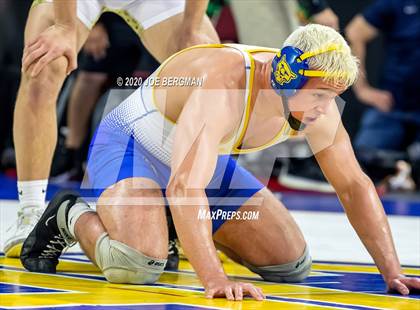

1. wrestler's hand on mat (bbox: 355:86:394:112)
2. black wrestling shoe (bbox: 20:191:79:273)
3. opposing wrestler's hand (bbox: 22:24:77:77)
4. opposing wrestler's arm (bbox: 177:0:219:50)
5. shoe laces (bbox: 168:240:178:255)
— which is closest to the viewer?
black wrestling shoe (bbox: 20:191:79:273)

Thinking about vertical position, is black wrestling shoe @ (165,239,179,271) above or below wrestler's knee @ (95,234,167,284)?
below

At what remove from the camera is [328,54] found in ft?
12.1

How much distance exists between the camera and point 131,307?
10.8 ft

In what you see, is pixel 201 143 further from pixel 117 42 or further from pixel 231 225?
pixel 117 42

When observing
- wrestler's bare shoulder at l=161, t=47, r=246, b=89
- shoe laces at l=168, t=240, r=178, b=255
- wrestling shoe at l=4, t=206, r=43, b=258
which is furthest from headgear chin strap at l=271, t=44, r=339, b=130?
wrestling shoe at l=4, t=206, r=43, b=258

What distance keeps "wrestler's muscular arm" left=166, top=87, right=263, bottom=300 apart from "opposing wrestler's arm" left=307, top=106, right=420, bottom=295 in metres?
0.46

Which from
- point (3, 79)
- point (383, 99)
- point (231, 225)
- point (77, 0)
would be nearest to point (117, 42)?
point (3, 79)

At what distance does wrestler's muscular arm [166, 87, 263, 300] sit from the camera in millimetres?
3502

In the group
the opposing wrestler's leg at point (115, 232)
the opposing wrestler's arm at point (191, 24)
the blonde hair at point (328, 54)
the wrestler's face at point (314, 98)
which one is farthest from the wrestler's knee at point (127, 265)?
the opposing wrestler's arm at point (191, 24)

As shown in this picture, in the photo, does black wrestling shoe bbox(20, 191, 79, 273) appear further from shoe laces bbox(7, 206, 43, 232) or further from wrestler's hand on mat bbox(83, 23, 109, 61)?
wrestler's hand on mat bbox(83, 23, 109, 61)

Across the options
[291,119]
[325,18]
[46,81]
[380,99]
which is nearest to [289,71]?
[291,119]

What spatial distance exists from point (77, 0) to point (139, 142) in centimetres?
85

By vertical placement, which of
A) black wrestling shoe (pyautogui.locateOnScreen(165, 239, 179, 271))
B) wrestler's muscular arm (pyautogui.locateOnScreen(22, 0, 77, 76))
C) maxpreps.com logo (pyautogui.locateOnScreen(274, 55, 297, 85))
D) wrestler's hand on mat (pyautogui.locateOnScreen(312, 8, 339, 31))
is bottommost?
wrestler's hand on mat (pyautogui.locateOnScreen(312, 8, 339, 31))

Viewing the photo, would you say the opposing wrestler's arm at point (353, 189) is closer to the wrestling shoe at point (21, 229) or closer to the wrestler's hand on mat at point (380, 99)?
the wrestling shoe at point (21, 229)
